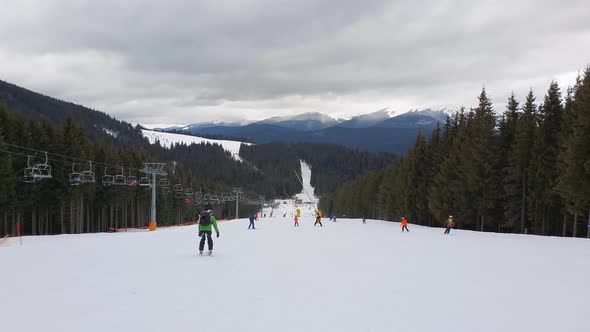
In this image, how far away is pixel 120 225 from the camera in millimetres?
75000

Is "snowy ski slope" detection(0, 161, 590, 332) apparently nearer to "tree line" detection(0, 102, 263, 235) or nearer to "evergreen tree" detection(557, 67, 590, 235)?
"evergreen tree" detection(557, 67, 590, 235)

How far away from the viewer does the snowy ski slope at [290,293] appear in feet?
23.8

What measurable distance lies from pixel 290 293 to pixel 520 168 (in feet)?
120

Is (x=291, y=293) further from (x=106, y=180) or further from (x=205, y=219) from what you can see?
(x=106, y=180)

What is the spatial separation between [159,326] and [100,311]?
5.55 ft

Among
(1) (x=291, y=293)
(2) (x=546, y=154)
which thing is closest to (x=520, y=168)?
(2) (x=546, y=154)

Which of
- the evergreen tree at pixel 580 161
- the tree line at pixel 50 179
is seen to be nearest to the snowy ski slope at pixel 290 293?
the evergreen tree at pixel 580 161

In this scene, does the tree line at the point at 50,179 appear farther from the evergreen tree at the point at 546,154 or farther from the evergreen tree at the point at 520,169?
the evergreen tree at the point at 546,154

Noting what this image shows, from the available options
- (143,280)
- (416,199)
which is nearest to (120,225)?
(416,199)

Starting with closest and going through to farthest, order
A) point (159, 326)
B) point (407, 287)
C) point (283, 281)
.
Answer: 1. point (159, 326)
2. point (407, 287)
3. point (283, 281)

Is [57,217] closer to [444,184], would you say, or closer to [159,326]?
[444,184]

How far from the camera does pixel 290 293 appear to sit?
9.53 meters

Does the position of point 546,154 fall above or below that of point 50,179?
above

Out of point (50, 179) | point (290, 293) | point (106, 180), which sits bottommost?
point (290, 293)
